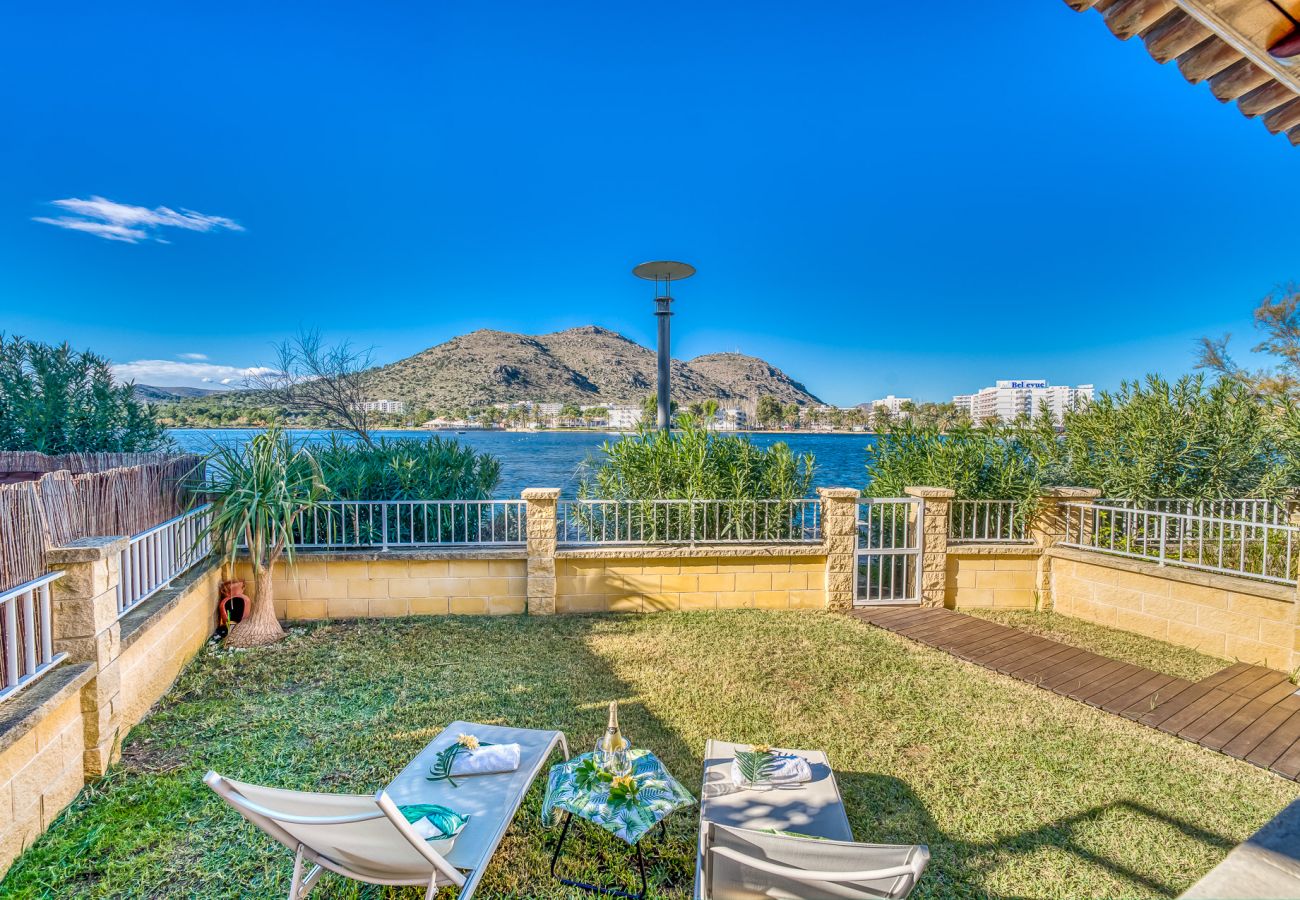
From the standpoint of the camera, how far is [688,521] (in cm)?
702

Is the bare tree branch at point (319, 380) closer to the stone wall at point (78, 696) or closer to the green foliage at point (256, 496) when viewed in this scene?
the green foliage at point (256, 496)

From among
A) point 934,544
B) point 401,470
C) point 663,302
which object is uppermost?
point 663,302

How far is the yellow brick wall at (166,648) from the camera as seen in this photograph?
3.54m

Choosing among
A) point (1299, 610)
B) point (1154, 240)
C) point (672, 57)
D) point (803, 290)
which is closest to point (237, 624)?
point (1299, 610)

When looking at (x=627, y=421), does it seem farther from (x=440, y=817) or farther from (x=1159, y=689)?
(x=1159, y=689)

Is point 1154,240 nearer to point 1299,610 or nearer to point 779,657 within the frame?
point 1299,610

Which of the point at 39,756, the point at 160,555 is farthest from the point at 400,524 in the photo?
the point at 39,756

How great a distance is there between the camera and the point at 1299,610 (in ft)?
14.6

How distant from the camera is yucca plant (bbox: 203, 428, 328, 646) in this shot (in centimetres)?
514

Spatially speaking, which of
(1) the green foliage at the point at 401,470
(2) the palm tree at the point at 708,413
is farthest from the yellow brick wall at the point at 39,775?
(2) the palm tree at the point at 708,413

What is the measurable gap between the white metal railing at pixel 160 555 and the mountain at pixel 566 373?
11948 mm

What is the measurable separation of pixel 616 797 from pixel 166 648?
4130 millimetres

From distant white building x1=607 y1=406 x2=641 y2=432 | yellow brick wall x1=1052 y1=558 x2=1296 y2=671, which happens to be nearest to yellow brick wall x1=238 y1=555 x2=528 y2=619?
distant white building x1=607 y1=406 x2=641 y2=432

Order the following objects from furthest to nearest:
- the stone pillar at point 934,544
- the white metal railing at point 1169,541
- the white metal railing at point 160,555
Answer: the stone pillar at point 934,544
the white metal railing at point 1169,541
the white metal railing at point 160,555
